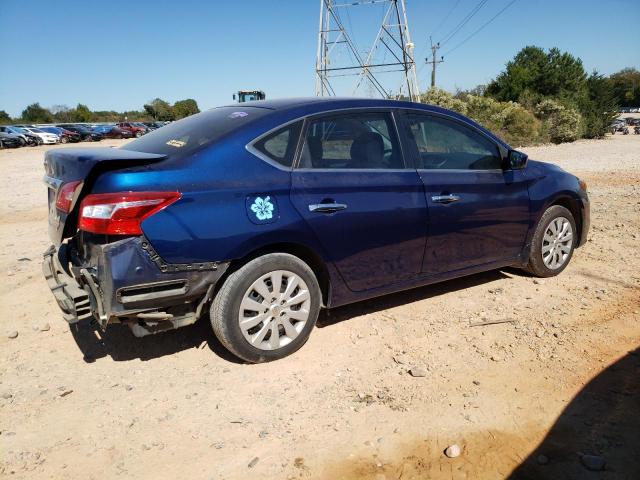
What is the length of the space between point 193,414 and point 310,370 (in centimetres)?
83

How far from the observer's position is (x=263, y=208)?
10.7 ft

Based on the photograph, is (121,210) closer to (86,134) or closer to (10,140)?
(10,140)

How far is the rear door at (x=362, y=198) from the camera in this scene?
139 inches

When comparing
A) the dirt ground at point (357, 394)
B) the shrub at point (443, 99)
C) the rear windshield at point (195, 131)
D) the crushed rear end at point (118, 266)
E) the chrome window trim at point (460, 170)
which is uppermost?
the shrub at point (443, 99)

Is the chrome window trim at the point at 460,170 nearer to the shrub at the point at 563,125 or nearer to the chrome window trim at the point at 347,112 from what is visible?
the chrome window trim at the point at 347,112

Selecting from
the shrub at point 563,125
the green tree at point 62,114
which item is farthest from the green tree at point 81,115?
Answer: the shrub at point 563,125

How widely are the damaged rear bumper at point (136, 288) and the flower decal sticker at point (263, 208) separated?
375 mm

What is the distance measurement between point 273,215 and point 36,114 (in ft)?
290

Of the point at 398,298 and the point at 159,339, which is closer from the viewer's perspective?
the point at 159,339

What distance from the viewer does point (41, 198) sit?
1084cm

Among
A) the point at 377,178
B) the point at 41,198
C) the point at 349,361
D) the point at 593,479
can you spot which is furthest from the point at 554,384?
the point at 41,198

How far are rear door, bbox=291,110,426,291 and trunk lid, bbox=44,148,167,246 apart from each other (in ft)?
3.36

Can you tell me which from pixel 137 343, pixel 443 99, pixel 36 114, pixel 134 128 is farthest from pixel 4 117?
pixel 137 343

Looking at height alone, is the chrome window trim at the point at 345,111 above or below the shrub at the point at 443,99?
below
